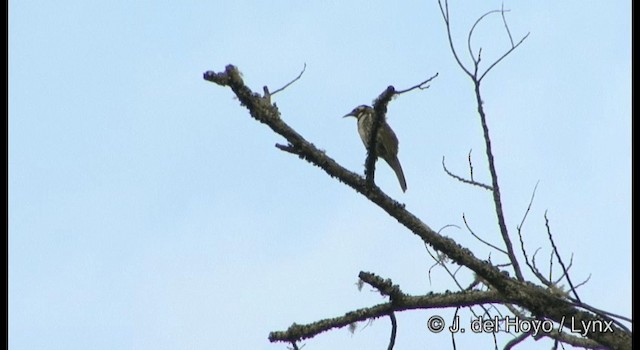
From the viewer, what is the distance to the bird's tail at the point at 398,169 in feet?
29.2

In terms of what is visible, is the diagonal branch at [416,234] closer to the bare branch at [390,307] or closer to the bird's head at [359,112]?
the bare branch at [390,307]

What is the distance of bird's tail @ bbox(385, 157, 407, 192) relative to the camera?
889 cm

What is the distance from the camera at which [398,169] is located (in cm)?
896

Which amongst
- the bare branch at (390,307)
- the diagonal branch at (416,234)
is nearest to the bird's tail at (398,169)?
the diagonal branch at (416,234)

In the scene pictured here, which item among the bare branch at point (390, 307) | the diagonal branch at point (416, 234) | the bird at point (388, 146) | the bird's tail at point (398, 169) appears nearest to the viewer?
Result: the diagonal branch at point (416, 234)

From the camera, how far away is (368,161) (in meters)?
5.58

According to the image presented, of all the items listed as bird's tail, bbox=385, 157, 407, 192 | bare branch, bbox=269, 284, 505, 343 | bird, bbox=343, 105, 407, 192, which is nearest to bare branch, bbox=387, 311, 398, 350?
bare branch, bbox=269, 284, 505, 343

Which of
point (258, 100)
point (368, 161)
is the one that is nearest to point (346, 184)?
point (368, 161)

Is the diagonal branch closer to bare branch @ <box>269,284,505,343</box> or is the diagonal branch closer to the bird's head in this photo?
bare branch @ <box>269,284,505,343</box>

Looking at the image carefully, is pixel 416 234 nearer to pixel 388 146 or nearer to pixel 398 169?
pixel 388 146

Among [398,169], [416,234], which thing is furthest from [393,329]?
[398,169]

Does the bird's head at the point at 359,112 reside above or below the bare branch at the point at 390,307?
above

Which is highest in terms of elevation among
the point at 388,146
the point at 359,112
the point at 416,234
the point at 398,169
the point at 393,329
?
the point at 359,112
